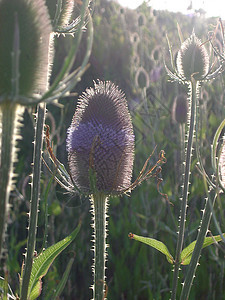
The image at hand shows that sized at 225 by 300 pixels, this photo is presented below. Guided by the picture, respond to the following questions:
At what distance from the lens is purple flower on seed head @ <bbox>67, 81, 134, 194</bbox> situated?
1.44 m

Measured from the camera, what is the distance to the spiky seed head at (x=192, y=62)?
6.04 ft

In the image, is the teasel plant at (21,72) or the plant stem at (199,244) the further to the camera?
the plant stem at (199,244)

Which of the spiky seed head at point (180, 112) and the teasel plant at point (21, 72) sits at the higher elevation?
the spiky seed head at point (180, 112)

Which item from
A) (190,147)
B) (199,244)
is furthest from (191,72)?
(199,244)

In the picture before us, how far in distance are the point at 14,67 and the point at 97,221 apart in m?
0.79

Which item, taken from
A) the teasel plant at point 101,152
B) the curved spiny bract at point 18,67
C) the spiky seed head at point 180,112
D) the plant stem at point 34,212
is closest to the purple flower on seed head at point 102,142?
the teasel plant at point 101,152

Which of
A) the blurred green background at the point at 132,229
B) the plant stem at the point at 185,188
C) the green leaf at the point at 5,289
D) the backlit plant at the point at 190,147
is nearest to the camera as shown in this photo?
the green leaf at the point at 5,289

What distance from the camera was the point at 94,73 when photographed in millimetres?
3699

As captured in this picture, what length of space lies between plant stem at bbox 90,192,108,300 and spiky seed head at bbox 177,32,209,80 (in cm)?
76

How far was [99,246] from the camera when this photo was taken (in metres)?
1.37

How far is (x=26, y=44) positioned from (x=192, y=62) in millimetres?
1020

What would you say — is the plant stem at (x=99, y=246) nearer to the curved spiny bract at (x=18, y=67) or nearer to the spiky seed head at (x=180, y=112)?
the curved spiny bract at (x=18, y=67)

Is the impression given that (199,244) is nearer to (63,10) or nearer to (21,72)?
(21,72)

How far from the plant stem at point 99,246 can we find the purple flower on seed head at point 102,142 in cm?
5
